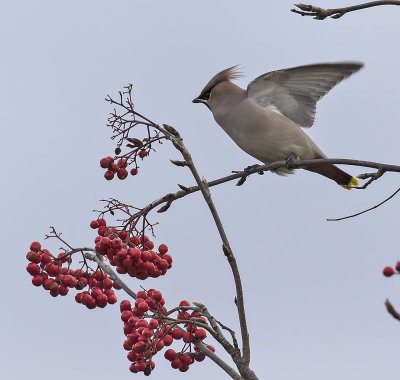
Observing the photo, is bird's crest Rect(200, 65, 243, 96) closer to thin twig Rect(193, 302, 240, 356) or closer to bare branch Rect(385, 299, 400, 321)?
thin twig Rect(193, 302, 240, 356)

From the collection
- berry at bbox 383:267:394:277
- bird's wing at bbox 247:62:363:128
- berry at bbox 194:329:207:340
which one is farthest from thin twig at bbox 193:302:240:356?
bird's wing at bbox 247:62:363:128

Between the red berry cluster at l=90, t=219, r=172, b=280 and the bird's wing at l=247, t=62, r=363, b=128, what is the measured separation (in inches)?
68.3

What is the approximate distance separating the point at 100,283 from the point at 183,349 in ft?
1.61

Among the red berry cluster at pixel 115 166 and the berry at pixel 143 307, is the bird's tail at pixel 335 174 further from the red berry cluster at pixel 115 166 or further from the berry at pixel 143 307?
the berry at pixel 143 307

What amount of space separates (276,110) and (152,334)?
7.65 feet

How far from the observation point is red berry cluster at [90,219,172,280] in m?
2.86

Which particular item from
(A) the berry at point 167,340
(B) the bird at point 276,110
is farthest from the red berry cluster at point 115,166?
(B) the bird at point 276,110

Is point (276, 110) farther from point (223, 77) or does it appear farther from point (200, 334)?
point (200, 334)

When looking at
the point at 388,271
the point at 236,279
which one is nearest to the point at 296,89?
the point at 236,279

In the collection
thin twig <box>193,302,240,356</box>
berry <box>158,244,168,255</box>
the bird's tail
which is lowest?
thin twig <box>193,302,240,356</box>

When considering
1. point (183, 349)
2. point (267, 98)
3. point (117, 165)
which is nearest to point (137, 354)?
point (183, 349)

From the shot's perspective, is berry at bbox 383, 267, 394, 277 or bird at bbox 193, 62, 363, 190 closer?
berry at bbox 383, 267, 394, 277

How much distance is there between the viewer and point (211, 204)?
2557 mm

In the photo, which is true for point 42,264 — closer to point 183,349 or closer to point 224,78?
point 183,349
